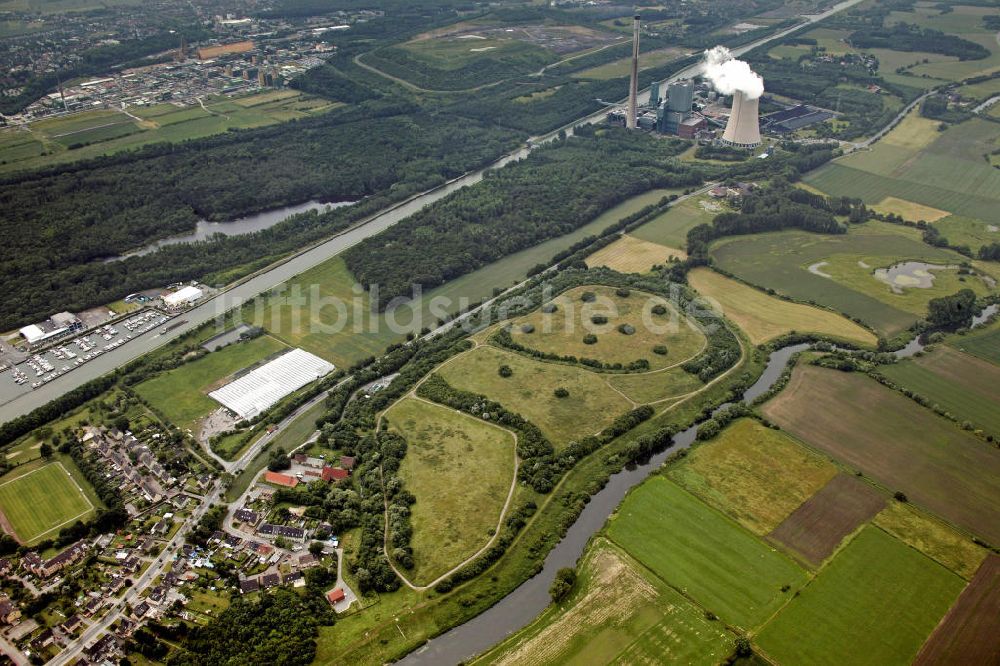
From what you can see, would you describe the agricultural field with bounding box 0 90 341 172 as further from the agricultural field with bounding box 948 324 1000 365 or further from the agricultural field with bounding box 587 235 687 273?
the agricultural field with bounding box 948 324 1000 365

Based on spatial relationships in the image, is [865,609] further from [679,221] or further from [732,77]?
[732,77]

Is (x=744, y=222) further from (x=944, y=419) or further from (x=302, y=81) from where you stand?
(x=302, y=81)

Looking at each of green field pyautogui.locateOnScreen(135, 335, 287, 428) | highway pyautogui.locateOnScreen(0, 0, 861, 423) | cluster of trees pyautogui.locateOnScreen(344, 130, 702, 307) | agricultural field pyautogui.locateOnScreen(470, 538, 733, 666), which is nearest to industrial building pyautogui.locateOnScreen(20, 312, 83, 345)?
highway pyautogui.locateOnScreen(0, 0, 861, 423)

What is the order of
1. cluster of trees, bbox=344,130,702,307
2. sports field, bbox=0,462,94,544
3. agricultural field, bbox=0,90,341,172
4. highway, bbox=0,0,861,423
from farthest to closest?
agricultural field, bbox=0,90,341,172
cluster of trees, bbox=344,130,702,307
highway, bbox=0,0,861,423
sports field, bbox=0,462,94,544

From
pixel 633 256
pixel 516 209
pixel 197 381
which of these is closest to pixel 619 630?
pixel 197 381

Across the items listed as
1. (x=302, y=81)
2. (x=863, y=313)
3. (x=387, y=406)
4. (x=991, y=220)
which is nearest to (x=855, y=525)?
(x=863, y=313)
